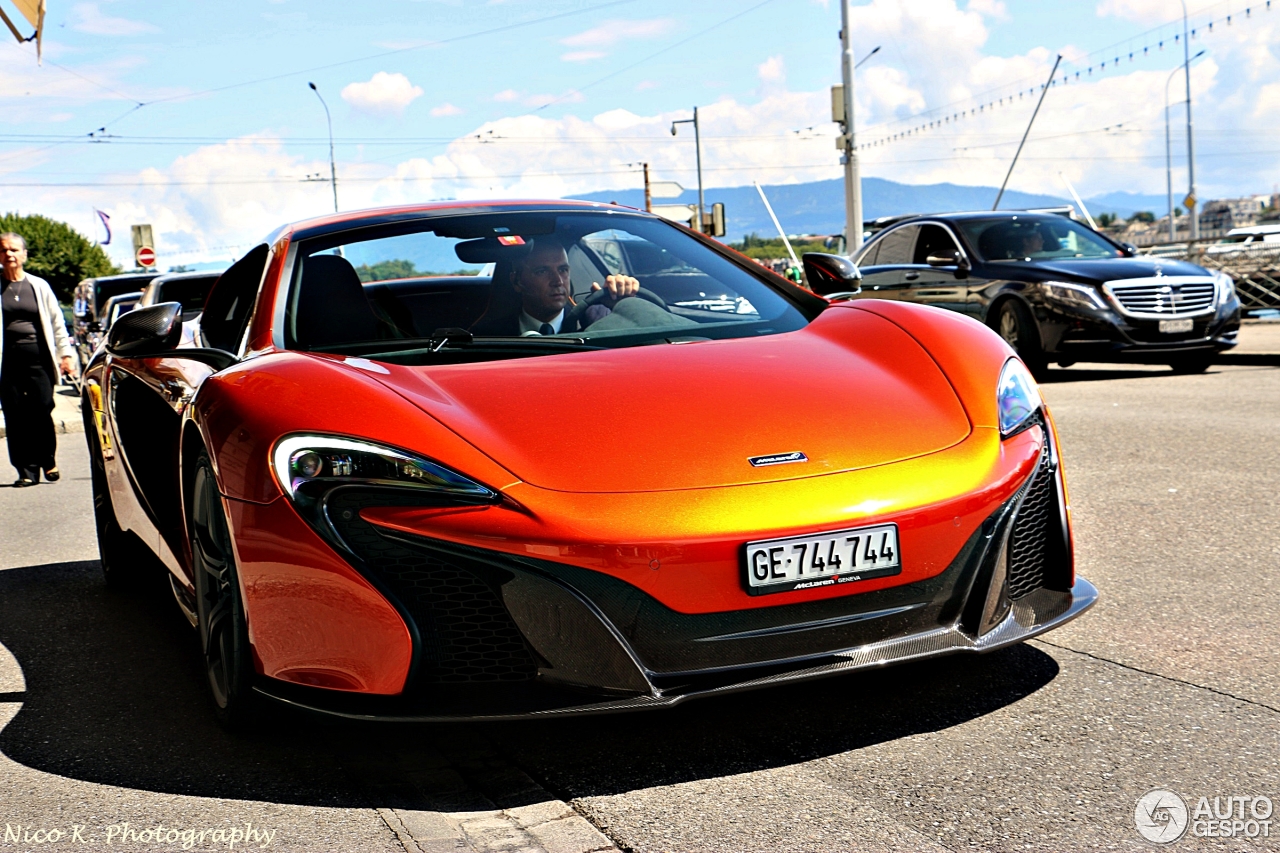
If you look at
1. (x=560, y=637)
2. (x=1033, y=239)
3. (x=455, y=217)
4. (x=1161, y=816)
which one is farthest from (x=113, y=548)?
(x=1033, y=239)

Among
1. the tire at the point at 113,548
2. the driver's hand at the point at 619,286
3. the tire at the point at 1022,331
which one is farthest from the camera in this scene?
the tire at the point at 1022,331

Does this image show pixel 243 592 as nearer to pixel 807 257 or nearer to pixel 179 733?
pixel 179 733

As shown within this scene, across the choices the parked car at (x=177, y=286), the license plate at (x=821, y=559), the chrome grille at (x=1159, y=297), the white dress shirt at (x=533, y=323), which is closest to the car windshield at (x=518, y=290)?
the white dress shirt at (x=533, y=323)

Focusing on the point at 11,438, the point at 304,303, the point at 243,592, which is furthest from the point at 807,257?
the point at 11,438

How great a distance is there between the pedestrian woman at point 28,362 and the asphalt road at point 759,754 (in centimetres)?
554

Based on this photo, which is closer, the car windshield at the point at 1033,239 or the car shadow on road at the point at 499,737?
the car shadow on road at the point at 499,737

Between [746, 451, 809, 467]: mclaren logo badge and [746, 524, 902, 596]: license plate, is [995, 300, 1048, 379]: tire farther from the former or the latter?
[746, 524, 902, 596]: license plate

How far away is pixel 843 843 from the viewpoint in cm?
259

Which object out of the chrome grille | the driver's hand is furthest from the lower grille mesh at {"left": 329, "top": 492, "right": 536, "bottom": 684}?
the chrome grille

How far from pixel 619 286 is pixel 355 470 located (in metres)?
1.63

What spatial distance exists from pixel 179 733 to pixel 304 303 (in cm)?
122

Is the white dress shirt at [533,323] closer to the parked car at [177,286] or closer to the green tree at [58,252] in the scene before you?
the parked car at [177,286]

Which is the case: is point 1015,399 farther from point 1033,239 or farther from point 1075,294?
point 1033,239

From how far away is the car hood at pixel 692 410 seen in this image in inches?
119
